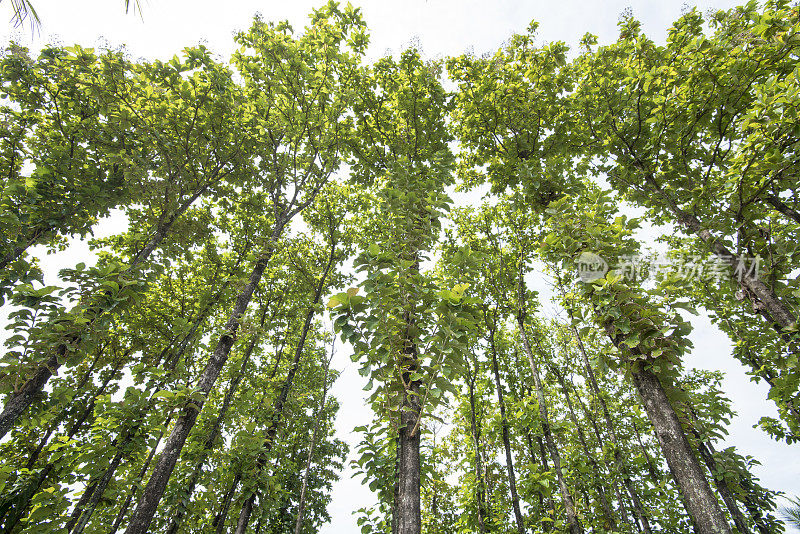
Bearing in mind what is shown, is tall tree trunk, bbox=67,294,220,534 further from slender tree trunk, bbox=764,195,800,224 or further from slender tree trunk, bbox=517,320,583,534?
slender tree trunk, bbox=764,195,800,224

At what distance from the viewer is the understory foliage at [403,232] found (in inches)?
166

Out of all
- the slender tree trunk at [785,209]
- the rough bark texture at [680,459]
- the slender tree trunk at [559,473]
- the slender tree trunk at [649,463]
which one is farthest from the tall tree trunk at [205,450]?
the slender tree trunk at [649,463]

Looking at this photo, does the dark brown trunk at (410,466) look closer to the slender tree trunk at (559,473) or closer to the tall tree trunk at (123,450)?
the tall tree trunk at (123,450)

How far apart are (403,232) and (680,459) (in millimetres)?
4209

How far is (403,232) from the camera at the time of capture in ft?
15.5

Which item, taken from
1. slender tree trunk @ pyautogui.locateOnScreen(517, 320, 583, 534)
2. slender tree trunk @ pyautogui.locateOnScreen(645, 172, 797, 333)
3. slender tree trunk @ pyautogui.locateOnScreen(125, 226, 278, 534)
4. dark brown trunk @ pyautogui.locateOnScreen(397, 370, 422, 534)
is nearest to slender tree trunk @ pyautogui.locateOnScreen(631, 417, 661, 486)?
slender tree trunk @ pyautogui.locateOnScreen(517, 320, 583, 534)

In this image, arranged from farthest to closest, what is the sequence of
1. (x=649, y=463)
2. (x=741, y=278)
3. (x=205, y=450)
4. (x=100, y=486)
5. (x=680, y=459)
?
A: (x=649, y=463)
(x=205, y=450)
(x=100, y=486)
(x=741, y=278)
(x=680, y=459)

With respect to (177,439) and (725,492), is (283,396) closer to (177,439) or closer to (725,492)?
(177,439)

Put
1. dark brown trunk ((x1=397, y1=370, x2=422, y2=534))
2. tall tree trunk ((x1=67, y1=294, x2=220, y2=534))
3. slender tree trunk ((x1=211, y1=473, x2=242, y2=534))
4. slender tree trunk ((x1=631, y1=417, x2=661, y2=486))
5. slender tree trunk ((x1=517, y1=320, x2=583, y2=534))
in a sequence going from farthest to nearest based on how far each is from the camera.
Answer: slender tree trunk ((x1=631, y1=417, x2=661, y2=486)) < slender tree trunk ((x1=211, y1=473, x2=242, y2=534)) < tall tree trunk ((x1=67, y1=294, x2=220, y2=534)) < slender tree trunk ((x1=517, y1=320, x2=583, y2=534)) < dark brown trunk ((x1=397, y1=370, x2=422, y2=534))

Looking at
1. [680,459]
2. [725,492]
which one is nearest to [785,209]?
[680,459]

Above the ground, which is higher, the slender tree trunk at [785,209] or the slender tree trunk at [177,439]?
the slender tree trunk at [785,209]

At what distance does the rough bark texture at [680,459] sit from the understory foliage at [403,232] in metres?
0.02

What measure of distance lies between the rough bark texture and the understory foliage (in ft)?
0.08

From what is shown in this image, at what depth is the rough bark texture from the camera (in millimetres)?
3305
